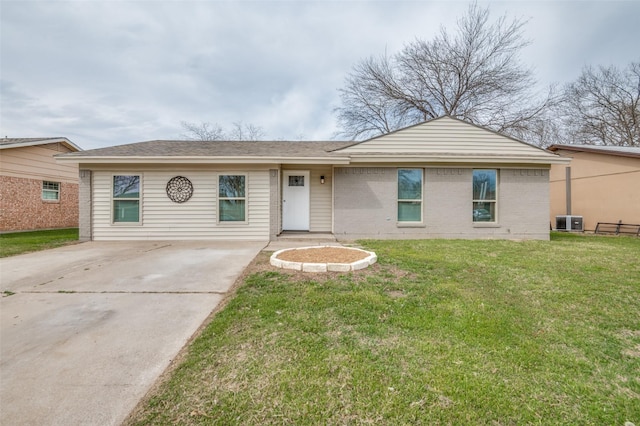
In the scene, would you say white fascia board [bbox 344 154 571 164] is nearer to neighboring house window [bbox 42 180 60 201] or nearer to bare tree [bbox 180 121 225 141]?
neighboring house window [bbox 42 180 60 201]

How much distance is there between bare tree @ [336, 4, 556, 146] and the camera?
17375 millimetres

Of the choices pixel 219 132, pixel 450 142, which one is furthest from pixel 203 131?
pixel 450 142

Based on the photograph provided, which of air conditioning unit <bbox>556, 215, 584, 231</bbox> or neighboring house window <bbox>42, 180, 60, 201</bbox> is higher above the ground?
neighboring house window <bbox>42, 180, 60, 201</bbox>

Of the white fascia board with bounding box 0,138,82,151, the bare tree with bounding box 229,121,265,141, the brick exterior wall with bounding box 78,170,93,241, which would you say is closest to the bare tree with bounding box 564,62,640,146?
the bare tree with bounding box 229,121,265,141

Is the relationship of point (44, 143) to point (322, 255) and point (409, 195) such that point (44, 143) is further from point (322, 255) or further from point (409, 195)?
point (409, 195)

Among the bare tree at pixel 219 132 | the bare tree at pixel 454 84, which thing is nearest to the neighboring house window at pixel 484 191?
the bare tree at pixel 454 84

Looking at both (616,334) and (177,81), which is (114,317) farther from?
(177,81)

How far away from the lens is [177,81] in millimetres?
13719

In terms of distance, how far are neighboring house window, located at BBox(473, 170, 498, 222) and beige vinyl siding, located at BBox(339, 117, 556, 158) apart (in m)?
0.65

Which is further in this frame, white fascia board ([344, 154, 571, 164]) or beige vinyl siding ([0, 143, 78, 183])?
beige vinyl siding ([0, 143, 78, 183])

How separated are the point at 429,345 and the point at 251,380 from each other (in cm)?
148

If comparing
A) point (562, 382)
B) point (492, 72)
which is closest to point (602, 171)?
point (492, 72)

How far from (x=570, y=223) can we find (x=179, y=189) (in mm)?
15750

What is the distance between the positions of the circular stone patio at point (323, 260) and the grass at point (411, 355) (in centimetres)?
36
